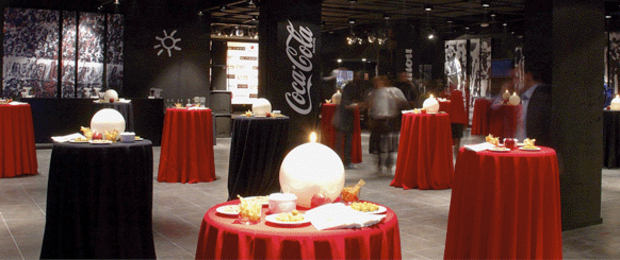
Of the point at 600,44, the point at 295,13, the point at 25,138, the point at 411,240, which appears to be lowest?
the point at 411,240

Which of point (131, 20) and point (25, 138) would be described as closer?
point (25, 138)

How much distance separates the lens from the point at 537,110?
16.1ft

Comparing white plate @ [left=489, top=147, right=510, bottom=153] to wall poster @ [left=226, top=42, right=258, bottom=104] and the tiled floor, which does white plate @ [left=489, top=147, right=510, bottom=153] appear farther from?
wall poster @ [left=226, top=42, right=258, bottom=104]

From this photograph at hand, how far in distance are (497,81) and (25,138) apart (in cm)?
1290

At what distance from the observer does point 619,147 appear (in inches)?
356

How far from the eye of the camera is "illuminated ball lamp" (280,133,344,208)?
7.68 ft

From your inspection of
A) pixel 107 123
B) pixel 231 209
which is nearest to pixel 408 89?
pixel 107 123

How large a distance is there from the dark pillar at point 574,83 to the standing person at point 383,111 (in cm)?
271

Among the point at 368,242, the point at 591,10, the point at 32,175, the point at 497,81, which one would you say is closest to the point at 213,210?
the point at 368,242

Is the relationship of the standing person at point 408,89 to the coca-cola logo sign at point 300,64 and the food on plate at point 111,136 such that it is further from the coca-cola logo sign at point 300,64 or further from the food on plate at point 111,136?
the food on plate at point 111,136

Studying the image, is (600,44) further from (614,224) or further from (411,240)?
(411,240)

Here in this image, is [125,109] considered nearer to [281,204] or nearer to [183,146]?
[183,146]

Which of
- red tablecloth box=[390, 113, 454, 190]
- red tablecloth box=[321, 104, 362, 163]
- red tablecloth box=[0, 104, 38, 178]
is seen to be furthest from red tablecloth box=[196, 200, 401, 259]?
red tablecloth box=[321, 104, 362, 163]

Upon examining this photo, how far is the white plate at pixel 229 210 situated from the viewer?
2295mm
